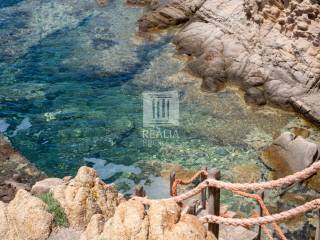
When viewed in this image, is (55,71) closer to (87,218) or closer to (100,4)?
(100,4)

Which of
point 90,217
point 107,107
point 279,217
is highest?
point 279,217

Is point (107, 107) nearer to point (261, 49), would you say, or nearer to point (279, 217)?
point (261, 49)

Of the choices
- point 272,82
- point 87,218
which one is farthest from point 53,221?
point 272,82

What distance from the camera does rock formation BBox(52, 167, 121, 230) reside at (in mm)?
9250

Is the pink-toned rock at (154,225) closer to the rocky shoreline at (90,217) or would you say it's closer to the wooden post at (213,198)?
the rocky shoreline at (90,217)

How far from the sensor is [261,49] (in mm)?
25109

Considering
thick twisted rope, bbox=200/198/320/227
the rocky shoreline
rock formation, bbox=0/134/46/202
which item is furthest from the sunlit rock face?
thick twisted rope, bbox=200/198/320/227

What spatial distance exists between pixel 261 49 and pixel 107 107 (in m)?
8.97

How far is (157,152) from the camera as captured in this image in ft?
68.5

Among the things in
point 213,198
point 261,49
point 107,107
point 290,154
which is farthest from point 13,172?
point 261,49

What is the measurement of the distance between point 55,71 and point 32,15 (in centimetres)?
1069

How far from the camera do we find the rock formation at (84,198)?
30.3 feet

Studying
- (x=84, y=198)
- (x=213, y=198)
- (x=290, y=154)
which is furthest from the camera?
(x=290, y=154)

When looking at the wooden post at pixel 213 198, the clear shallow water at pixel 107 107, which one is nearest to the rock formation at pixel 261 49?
the clear shallow water at pixel 107 107
